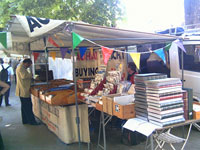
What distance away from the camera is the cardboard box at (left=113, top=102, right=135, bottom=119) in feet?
10.4

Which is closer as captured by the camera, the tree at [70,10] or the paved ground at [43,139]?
the paved ground at [43,139]

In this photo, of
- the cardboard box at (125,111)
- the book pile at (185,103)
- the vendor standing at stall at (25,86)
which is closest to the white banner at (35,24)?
the cardboard box at (125,111)

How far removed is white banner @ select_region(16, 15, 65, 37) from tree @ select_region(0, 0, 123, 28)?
5.89m

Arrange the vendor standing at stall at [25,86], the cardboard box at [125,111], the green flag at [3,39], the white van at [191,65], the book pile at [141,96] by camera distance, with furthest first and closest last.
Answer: the vendor standing at stall at [25,86] → the white van at [191,65] → the green flag at [3,39] → the cardboard box at [125,111] → the book pile at [141,96]

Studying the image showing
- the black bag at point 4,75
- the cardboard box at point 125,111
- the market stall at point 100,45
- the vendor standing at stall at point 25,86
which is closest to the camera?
the cardboard box at point 125,111

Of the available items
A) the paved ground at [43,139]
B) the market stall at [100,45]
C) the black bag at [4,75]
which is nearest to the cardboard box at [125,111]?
the market stall at [100,45]

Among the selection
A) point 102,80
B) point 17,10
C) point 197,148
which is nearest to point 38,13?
point 17,10

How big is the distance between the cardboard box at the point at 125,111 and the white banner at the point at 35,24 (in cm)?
154

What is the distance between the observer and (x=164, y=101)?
112 inches

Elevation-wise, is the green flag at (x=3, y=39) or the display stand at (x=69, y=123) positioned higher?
the green flag at (x=3, y=39)

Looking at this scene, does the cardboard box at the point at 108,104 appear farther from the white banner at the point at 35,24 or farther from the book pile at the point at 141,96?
the white banner at the point at 35,24

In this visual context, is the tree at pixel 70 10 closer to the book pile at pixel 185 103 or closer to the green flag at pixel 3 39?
the green flag at pixel 3 39

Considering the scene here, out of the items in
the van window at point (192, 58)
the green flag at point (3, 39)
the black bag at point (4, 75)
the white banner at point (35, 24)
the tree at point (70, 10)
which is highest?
the tree at point (70, 10)

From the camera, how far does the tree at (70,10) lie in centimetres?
898
